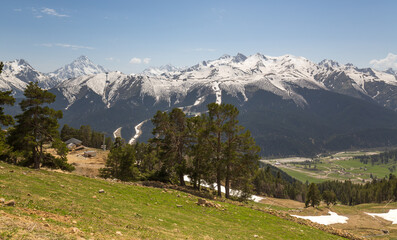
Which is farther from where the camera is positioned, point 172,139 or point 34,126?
point 172,139

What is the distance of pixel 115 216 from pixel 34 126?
25549 mm

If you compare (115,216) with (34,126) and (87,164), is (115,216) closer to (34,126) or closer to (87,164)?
(34,126)

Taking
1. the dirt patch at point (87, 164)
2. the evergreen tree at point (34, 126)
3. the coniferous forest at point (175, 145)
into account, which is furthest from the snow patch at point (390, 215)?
the evergreen tree at point (34, 126)

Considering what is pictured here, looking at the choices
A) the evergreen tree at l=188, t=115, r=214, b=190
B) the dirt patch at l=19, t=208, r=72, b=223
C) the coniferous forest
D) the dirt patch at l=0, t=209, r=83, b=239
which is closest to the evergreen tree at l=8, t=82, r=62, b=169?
the coniferous forest

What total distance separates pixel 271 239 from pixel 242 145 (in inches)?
821

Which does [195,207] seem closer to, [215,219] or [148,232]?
[215,219]

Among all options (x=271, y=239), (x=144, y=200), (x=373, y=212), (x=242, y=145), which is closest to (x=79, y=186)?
(x=144, y=200)

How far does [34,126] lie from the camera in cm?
3759

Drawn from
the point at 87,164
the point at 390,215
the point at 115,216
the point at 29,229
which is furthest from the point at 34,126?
the point at 390,215

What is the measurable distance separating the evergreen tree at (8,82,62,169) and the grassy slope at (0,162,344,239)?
9.09 m

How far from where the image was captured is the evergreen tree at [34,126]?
3678 centimetres

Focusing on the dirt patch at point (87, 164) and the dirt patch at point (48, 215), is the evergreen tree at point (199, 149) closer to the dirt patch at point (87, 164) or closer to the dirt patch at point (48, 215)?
the dirt patch at point (87, 164)

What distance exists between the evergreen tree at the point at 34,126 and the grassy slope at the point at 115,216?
9087 millimetres

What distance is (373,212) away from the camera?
84.8 meters
